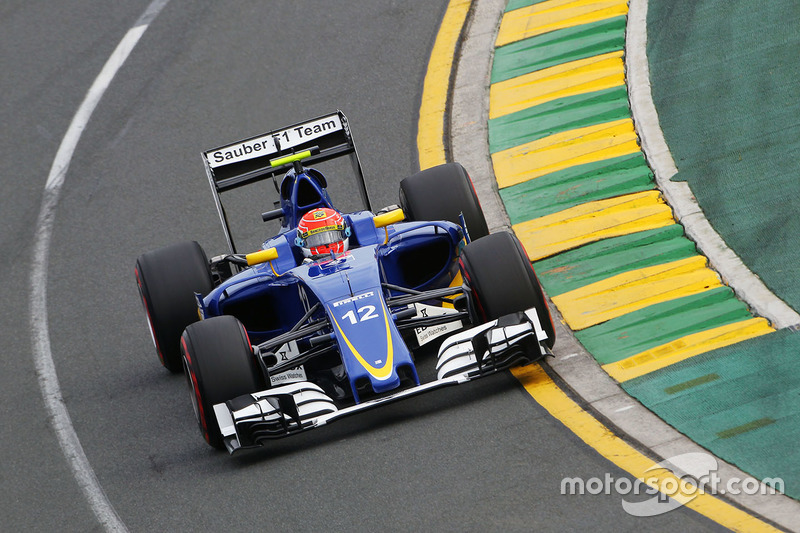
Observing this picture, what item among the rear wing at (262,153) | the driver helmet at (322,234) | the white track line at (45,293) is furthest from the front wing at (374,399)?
the rear wing at (262,153)

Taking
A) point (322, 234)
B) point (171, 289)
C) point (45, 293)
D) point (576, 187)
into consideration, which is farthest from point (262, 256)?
point (45, 293)

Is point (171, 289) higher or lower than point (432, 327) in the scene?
higher

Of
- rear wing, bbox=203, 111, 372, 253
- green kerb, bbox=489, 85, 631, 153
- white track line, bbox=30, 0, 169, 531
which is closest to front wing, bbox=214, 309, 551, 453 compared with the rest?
white track line, bbox=30, 0, 169, 531

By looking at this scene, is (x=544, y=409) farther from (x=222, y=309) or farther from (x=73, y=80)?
(x=73, y=80)

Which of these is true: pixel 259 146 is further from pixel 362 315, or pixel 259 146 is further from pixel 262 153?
pixel 362 315

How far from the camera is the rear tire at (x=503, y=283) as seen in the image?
7980 millimetres

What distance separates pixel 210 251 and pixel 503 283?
15.4 ft

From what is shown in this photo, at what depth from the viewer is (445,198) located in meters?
9.55

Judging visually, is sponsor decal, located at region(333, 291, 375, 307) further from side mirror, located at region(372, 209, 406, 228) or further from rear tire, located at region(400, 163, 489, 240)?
rear tire, located at region(400, 163, 489, 240)

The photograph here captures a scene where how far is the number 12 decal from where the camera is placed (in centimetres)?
786

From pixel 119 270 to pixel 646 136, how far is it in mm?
5535

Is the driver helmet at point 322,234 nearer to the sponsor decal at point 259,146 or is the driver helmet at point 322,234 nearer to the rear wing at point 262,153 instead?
the rear wing at point 262,153

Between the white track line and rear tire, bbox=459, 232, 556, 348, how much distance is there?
2.88 meters

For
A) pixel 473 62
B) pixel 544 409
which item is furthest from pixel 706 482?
pixel 473 62
